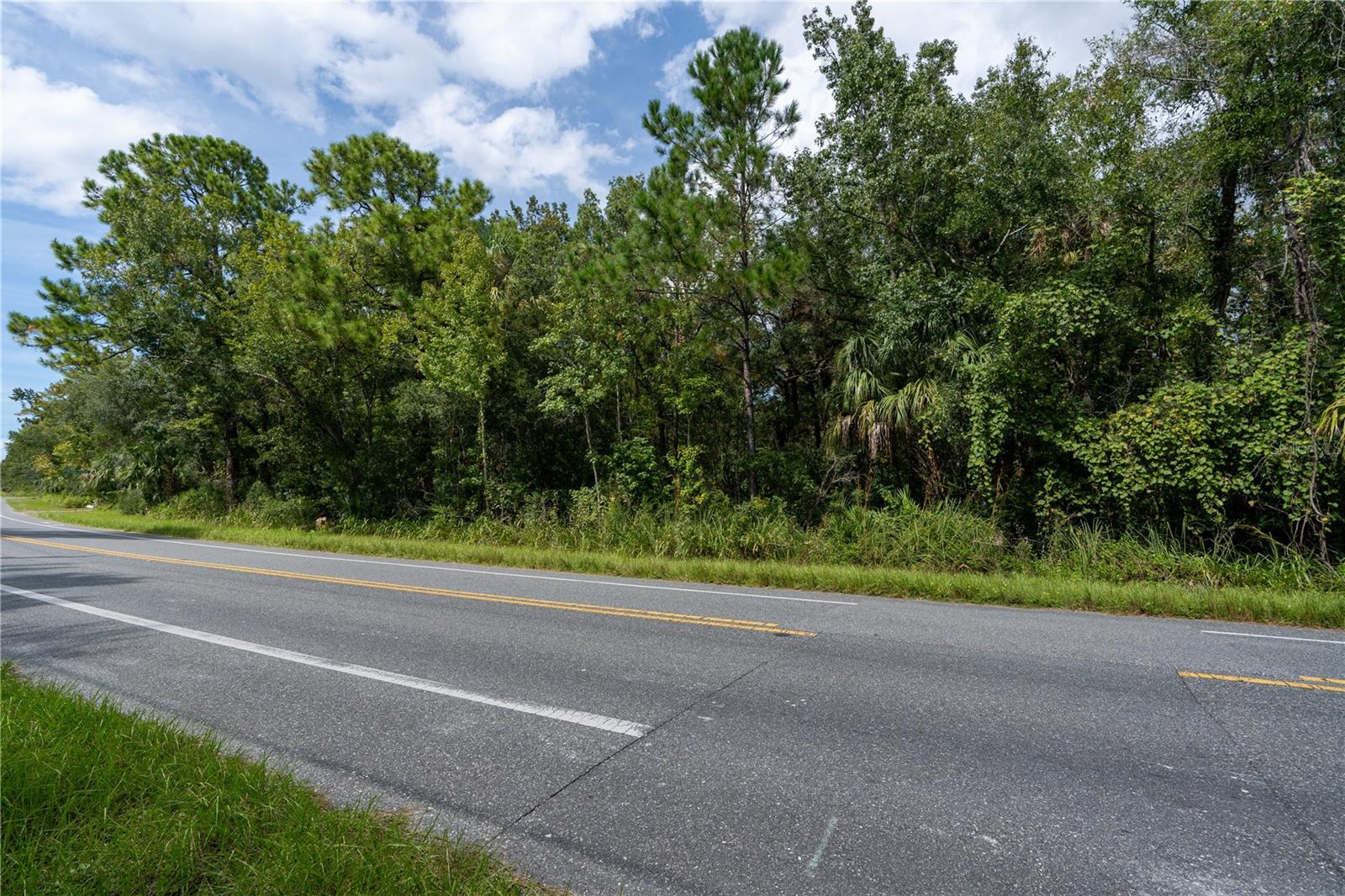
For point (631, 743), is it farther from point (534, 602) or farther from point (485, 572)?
point (485, 572)

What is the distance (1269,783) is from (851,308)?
1340 centimetres

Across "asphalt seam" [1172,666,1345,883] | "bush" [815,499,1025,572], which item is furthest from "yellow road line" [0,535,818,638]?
"bush" [815,499,1025,572]

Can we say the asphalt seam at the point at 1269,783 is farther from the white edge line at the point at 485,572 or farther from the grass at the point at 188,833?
the white edge line at the point at 485,572

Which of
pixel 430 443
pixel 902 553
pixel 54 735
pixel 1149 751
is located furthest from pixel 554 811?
pixel 430 443

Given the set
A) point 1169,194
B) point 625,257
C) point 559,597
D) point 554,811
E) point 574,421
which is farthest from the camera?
point 574,421

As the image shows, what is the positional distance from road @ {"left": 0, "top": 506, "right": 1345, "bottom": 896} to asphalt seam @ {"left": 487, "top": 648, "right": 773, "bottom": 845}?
0.02m

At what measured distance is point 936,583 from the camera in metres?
8.52

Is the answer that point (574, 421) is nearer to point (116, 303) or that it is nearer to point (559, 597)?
point (559, 597)

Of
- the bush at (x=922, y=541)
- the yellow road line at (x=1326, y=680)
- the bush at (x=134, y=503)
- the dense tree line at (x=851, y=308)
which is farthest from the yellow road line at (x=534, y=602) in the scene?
the bush at (x=134, y=503)

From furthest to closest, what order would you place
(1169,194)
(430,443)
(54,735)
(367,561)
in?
1. (430,443)
2. (367,561)
3. (1169,194)
4. (54,735)

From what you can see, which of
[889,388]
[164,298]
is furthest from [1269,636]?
[164,298]

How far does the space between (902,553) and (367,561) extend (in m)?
10.0

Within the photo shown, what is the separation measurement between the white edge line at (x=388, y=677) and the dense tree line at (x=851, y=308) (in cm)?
859

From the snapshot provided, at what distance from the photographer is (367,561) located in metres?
12.4
